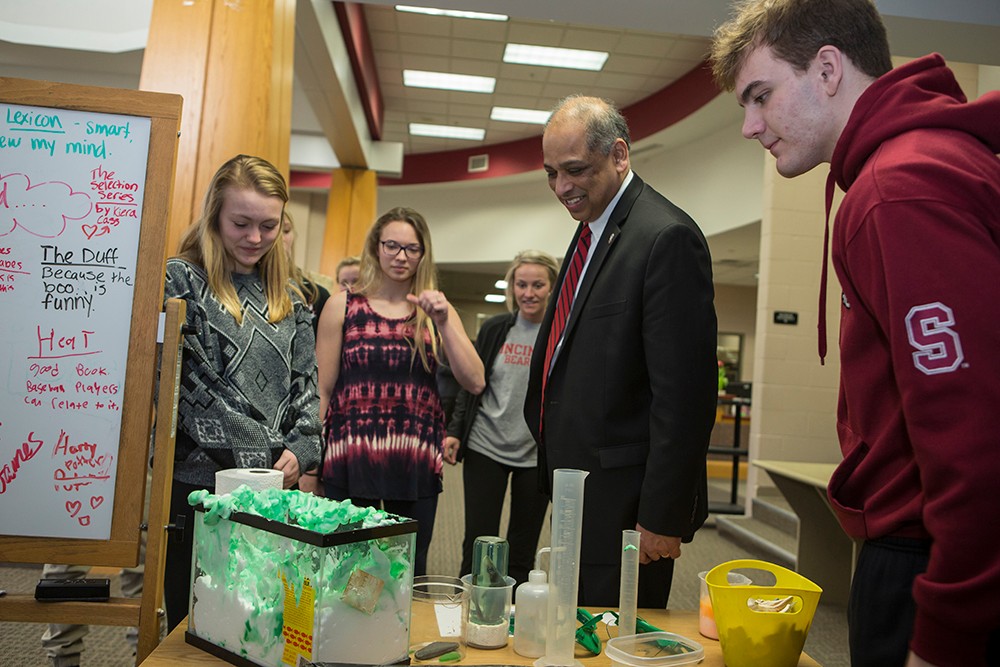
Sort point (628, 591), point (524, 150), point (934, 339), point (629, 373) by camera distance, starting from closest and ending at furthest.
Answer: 1. point (934, 339)
2. point (628, 591)
3. point (629, 373)
4. point (524, 150)

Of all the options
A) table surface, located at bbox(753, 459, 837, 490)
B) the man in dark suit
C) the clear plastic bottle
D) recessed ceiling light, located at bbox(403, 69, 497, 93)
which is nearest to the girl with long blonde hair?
the man in dark suit

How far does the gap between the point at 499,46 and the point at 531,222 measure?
343 cm

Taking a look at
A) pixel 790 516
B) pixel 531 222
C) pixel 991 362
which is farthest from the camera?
pixel 531 222

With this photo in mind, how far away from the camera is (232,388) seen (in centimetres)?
171

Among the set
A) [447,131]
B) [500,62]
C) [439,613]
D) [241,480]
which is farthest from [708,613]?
[447,131]

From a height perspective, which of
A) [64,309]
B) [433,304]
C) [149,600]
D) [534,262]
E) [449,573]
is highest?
[534,262]

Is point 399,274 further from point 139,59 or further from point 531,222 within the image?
point 531,222

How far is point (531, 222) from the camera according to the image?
9953 millimetres

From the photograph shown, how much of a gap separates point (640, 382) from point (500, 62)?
19.6ft

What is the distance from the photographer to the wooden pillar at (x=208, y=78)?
2.77 metres

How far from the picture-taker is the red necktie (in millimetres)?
1795

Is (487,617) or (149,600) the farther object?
(149,600)

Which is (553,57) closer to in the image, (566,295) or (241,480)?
(566,295)

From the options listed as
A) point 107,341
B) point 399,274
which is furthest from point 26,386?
point 399,274
